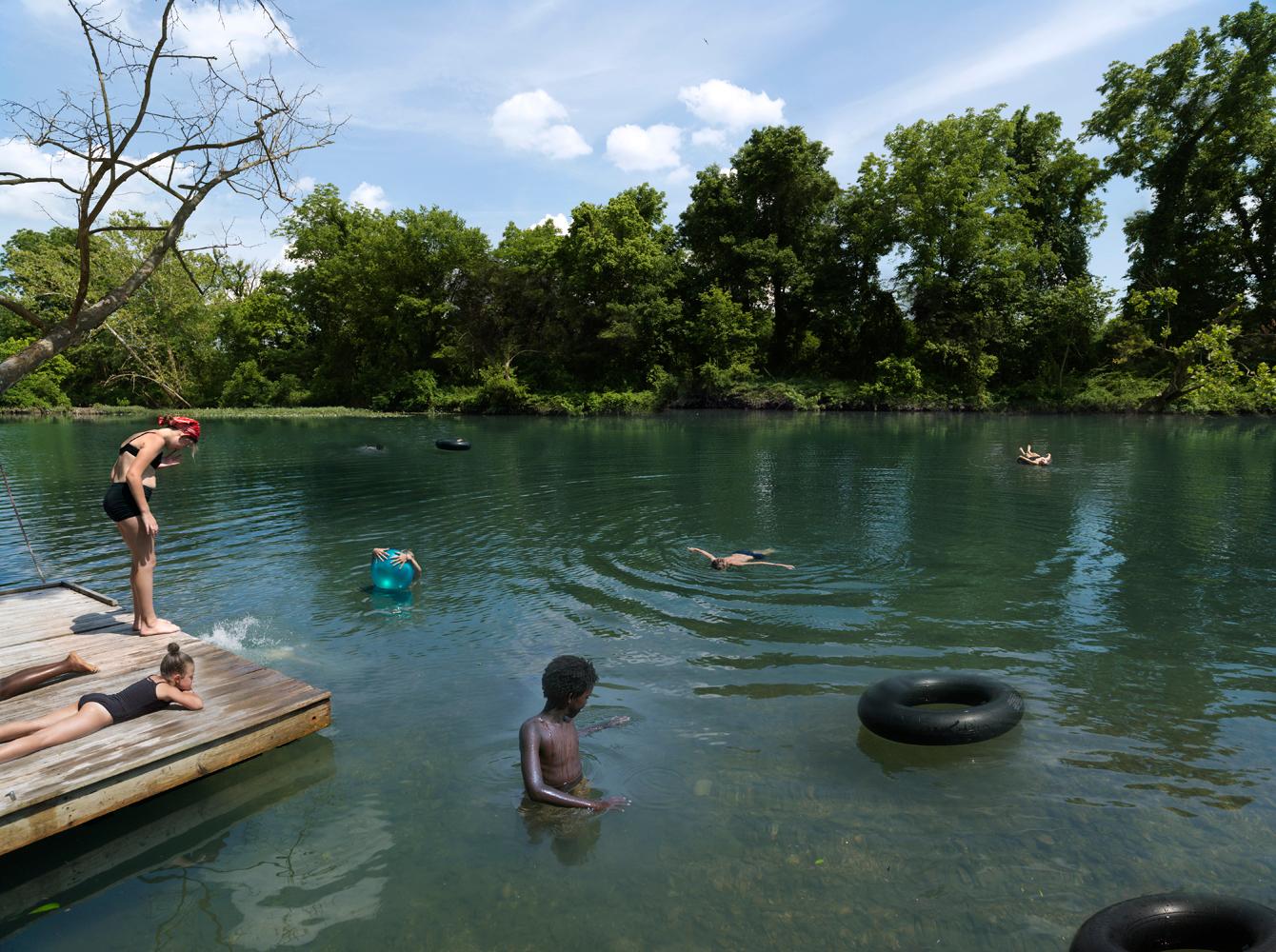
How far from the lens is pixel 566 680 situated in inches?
219

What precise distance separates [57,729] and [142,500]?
288 cm

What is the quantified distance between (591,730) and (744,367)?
5575cm

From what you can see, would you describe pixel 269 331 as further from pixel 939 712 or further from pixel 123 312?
pixel 939 712

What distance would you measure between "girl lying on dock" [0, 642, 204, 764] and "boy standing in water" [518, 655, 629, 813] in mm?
2796

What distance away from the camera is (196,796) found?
19.6 ft

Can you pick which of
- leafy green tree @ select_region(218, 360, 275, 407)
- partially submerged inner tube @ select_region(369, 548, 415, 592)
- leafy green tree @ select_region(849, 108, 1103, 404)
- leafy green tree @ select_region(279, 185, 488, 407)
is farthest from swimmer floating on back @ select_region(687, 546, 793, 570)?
leafy green tree @ select_region(218, 360, 275, 407)

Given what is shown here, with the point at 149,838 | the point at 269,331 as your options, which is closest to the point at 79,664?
the point at 149,838

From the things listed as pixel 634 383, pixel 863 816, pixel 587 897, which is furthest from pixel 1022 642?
pixel 634 383

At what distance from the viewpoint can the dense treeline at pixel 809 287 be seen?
53.7 meters

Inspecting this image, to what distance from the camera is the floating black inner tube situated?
4.07 m

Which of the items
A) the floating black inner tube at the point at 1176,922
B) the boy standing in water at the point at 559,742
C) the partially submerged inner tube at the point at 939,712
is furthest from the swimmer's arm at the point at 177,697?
the floating black inner tube at the point at 1176,922

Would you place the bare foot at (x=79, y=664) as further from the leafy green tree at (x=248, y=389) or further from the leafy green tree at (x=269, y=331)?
the leafy green tree at (x=269, y=331)

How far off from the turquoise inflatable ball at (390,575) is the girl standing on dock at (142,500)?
3.36 meters

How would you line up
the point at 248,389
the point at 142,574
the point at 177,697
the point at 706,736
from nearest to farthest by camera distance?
1. the point at 177,697
2. the point at 706,736
3. the point at 142,574
4. the point at 248,389
